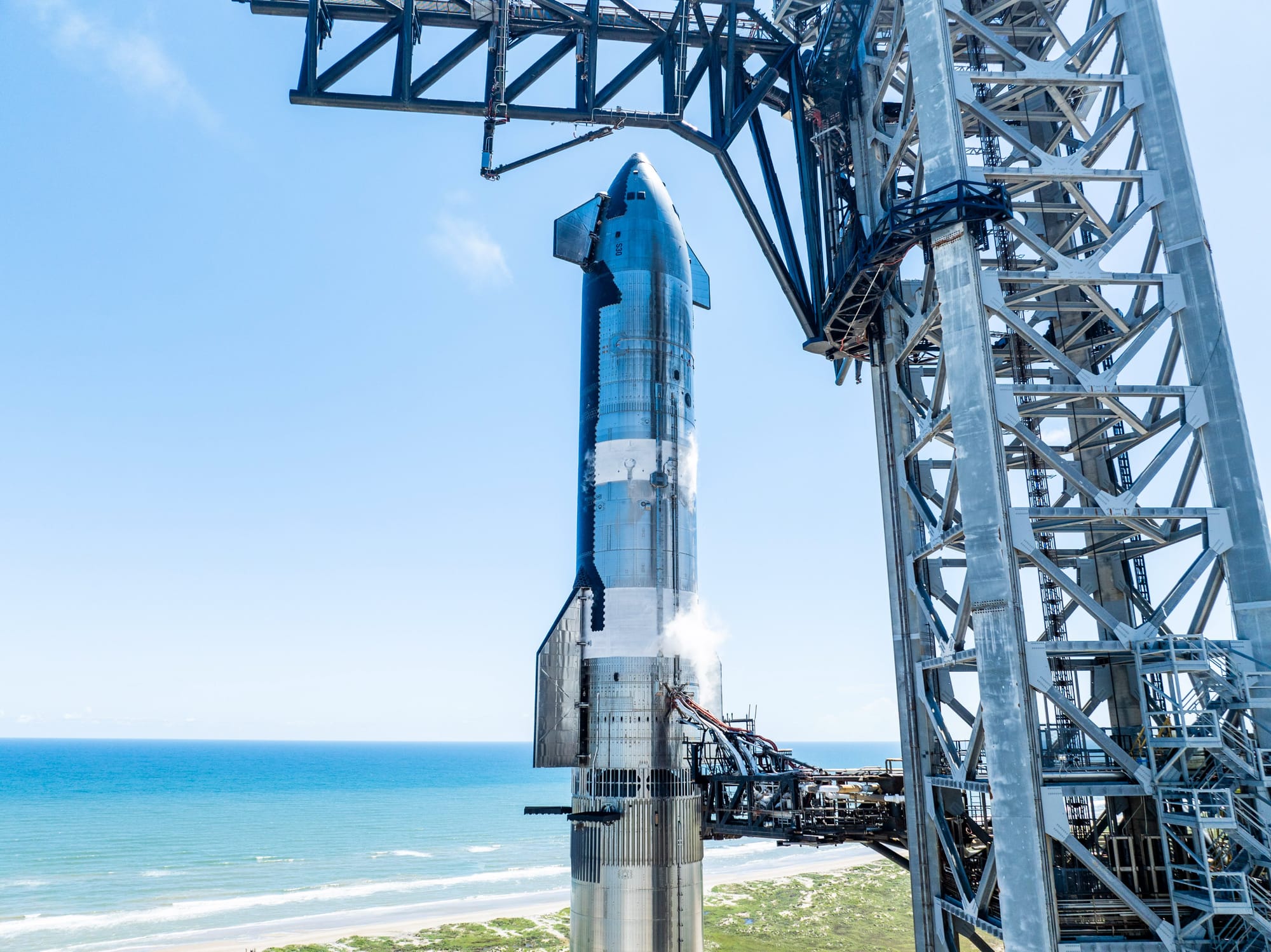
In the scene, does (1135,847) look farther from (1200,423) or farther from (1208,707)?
(1200,423)

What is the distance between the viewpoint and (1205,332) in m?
17.4

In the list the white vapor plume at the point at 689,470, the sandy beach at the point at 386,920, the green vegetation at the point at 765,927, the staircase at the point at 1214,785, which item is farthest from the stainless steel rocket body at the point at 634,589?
the sandy beach at the point at 386,920

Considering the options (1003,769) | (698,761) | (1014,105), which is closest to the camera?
(1003,769)

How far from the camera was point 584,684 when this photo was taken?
86.9ft

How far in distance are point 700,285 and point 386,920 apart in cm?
4687

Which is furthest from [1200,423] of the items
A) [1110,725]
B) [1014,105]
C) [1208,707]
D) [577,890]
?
[577,890]

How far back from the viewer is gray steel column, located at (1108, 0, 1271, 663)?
16062 mm

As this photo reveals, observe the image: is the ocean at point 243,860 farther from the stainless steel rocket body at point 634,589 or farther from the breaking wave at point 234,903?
the stainless steel rocket body at point 634,589

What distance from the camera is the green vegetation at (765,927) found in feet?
157

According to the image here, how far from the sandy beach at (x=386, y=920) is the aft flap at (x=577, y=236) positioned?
4120 centimetres

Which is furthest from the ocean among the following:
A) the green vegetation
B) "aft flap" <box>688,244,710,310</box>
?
"aft flap" <box>688,244,710,310</box>

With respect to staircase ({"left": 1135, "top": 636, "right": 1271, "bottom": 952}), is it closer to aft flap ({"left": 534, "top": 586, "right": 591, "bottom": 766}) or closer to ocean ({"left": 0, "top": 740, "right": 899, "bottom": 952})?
aft flap ({"left": 534, "top": 586, "right": 591, "bottom": 766})

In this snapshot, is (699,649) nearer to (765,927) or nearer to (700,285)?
(700,285)

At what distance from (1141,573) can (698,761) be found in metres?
13.1
